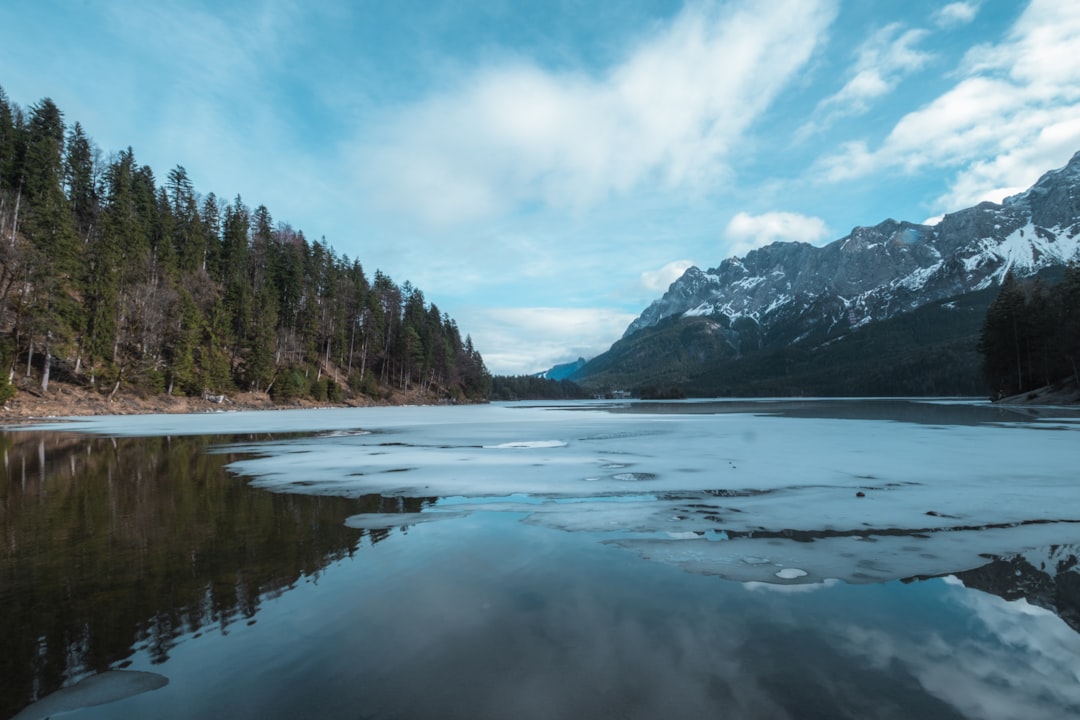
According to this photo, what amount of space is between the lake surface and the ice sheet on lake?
68mm

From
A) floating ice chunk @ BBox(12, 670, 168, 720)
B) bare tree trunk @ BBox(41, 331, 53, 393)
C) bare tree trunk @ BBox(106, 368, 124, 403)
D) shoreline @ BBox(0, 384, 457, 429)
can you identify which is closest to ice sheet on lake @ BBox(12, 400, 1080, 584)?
floating ice chunk @ BBox(12, 670, 168, 720)

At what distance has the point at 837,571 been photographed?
517 cm

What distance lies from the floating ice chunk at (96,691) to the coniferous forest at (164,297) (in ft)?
119

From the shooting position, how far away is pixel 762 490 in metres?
9.30

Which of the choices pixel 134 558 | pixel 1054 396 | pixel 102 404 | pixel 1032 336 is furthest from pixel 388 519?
pixel 1032 336

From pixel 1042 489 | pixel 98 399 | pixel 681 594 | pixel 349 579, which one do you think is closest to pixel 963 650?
pixel 681 594

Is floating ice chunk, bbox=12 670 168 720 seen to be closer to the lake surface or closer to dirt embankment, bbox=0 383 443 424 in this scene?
the lake surface

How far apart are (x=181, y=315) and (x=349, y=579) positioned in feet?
163

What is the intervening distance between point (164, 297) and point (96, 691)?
1976 inches

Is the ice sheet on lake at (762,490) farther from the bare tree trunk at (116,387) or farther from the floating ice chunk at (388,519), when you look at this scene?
the bare tree trunk at (116,387)

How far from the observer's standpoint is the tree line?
43750 mm

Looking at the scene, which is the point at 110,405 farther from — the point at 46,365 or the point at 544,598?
the point at 544,598

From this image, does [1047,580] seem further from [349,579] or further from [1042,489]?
[349,579]

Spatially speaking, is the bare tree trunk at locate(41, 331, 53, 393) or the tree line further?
the tree line
